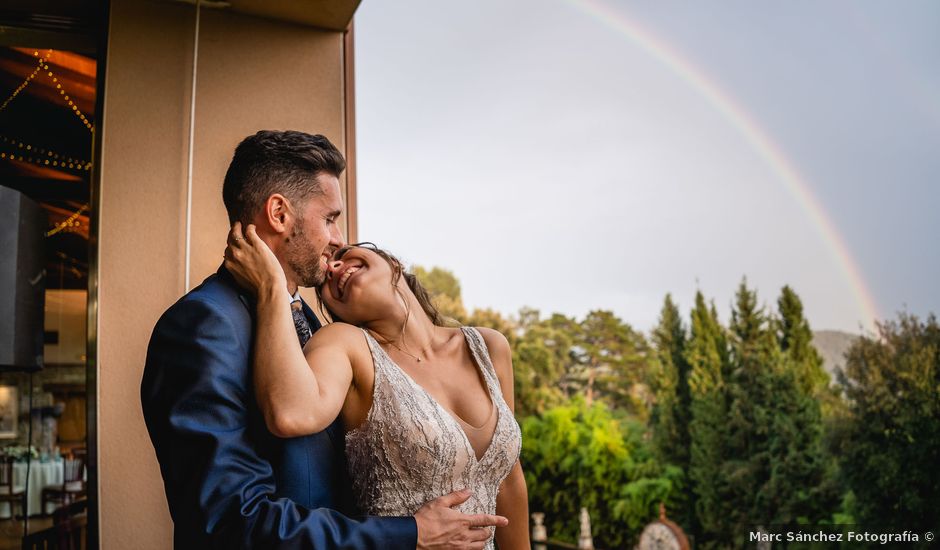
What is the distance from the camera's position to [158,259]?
269 cm

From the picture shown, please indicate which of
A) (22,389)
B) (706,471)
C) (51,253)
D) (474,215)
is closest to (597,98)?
(474,215)

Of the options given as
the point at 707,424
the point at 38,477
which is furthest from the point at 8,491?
the point at 707,424

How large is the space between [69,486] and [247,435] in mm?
6188

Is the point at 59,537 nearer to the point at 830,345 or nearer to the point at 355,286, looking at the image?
the point at 355,286

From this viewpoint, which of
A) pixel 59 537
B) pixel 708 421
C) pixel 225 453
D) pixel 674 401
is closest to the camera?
pixel 225 453

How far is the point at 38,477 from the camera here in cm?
575

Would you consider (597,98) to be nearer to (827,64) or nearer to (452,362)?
(827,64)

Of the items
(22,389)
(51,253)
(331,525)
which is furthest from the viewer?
(22,389)

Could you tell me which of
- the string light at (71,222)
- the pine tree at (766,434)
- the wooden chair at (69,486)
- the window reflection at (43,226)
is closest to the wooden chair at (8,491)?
the window reflection at (43,226)

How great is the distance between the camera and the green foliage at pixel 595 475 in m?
16.3

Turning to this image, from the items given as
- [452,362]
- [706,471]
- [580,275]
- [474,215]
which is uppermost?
[474,215]

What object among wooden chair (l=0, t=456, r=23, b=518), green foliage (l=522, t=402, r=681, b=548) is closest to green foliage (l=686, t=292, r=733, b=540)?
green foliage (l=522, t=402, r=681, b=548)

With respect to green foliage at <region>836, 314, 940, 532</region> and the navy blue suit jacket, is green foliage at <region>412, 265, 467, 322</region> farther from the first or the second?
the navy blue suit jacket

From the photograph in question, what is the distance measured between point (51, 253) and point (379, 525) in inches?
114
